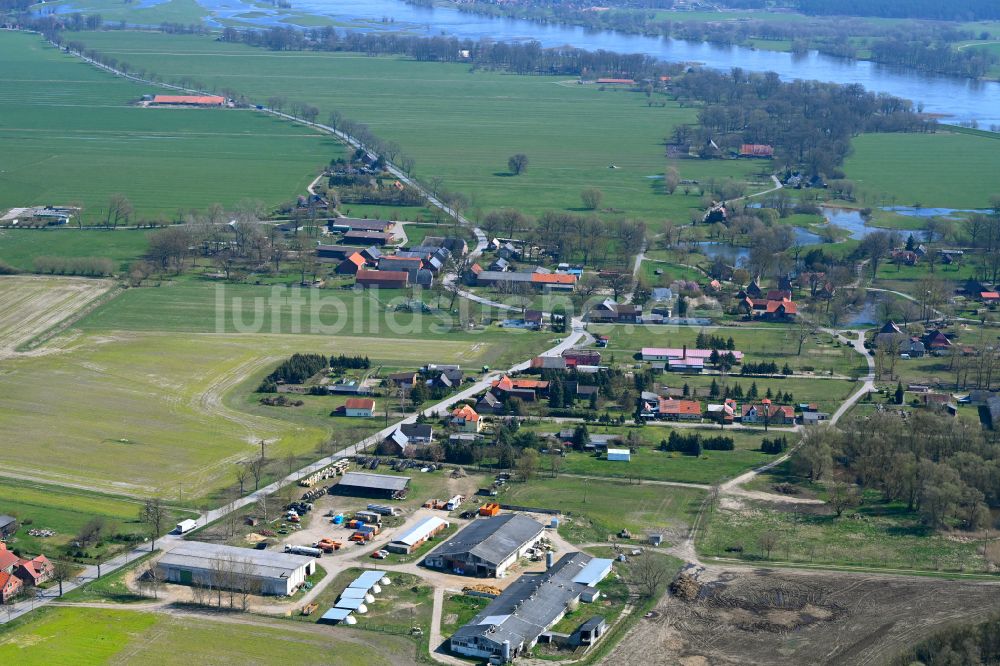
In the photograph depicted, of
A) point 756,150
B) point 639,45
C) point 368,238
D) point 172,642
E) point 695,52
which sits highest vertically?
point 639,45

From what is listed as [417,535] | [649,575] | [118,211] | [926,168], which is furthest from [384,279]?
[926,168]

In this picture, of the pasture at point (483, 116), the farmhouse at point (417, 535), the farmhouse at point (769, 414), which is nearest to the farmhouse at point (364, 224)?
the pasture at point (483, 116)

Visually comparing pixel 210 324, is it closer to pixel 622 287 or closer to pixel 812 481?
pixel 622 287

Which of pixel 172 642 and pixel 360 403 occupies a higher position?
pixel 360 403

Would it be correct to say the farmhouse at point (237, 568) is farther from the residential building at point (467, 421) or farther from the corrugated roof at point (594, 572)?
the residential building at point (467, 421)

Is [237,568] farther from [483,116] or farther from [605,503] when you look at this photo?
[483,116]

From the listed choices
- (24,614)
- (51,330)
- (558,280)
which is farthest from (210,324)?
(24,614)

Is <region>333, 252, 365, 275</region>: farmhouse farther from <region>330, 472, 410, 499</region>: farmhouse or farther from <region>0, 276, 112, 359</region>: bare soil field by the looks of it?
<region>330, 472, 410, 499</region>: farmhouse
